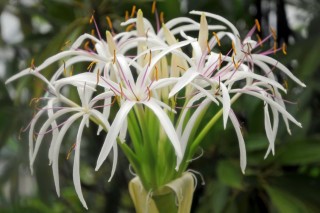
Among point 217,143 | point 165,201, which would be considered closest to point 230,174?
point 217,143

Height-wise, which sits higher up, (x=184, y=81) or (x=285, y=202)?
(x=184, y=81)

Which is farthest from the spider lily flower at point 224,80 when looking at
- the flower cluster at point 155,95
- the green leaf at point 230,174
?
the green leaf at point 230,174

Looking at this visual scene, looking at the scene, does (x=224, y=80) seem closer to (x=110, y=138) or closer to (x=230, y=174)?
(x=110, y=138)

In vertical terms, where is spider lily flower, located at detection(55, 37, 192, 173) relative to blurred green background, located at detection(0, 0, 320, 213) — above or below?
above

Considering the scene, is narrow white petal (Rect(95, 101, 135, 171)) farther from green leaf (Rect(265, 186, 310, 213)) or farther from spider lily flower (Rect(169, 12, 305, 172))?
green leaf (Rect(265, 186, 310, 213))

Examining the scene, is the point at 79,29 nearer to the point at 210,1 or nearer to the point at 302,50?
the point at 210,1

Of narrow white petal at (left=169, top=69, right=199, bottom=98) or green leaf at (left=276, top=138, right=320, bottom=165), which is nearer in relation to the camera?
narrow white petal at (left=169, top=69, right=199, bottom=98)

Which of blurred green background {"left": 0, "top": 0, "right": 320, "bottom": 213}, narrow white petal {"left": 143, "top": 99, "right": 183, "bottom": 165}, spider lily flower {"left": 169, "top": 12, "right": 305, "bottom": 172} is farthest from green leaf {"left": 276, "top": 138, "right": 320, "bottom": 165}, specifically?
narrow white petal {"left": 143, "top": 99, "right": 183, "bottom": 165}

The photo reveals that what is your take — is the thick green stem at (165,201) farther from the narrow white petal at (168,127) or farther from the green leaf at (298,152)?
the green leaf at (298,152)
